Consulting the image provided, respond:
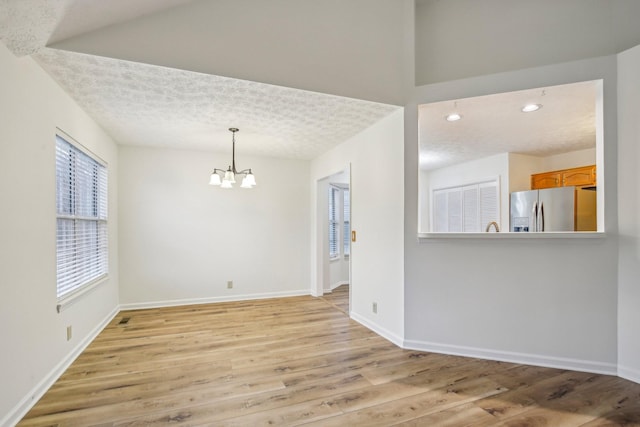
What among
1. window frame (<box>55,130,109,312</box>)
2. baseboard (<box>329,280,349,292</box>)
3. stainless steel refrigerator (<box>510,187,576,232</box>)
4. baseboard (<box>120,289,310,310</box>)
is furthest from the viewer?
baseboard (<box>329,280,349,292</box>)

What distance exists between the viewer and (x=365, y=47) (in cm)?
304

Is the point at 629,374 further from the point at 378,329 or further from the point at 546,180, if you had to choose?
the point at 546,180

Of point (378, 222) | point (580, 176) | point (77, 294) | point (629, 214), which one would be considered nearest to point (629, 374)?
point (629, 214)

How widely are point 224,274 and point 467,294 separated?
3.67 m

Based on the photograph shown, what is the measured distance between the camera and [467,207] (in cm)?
631

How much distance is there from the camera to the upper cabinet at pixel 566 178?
462 cm

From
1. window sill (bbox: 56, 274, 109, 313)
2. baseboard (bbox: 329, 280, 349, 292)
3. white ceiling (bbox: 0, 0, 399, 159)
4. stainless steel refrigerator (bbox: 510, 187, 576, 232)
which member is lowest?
baseboard (bbox: 329, 280, 349, 292)

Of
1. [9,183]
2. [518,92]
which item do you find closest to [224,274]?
[9,183]

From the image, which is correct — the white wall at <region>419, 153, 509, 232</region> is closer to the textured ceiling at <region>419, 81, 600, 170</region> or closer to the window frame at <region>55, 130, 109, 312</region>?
the textured ceiling at <region>419, 81, 600, 170</region>

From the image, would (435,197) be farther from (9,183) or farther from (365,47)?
(9,183)

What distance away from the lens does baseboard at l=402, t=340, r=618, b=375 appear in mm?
2586

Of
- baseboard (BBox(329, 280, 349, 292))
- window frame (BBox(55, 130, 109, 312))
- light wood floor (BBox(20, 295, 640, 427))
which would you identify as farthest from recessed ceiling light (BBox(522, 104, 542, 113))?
window frame (BBox(55, 130, 109, 312))

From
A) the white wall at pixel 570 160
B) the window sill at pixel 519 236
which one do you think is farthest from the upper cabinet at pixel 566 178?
the window sill at pixel 519 236

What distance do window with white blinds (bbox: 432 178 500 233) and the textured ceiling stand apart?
712 millimetres
